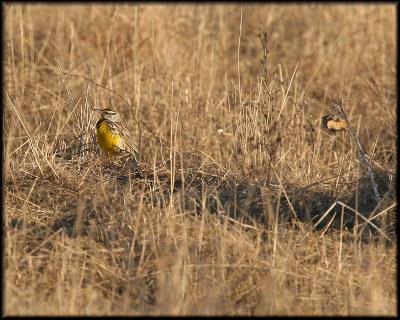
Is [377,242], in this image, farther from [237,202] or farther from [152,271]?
[152,271]

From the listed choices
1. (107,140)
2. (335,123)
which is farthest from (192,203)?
(107,140)

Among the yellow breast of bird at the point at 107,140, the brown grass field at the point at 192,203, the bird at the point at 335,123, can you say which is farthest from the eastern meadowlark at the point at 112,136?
the bird at the point at 335,123

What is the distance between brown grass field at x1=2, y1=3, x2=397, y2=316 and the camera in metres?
5.43

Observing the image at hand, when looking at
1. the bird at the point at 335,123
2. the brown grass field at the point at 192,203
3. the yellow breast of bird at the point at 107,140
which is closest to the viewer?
the brown grass field at the point at 192,203

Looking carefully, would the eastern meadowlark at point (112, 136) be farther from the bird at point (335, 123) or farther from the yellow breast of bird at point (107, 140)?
the bird at point (335, 123)

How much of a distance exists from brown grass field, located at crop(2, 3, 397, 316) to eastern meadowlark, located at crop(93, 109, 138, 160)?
12cm

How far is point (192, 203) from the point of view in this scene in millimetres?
6270

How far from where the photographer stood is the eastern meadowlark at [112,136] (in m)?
7.58

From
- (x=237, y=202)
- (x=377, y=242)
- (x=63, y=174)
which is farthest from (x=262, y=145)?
(x=63, y=174)

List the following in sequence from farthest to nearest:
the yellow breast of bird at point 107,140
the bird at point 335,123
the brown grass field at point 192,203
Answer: the yellow breast of bird at point 107,140 < the bird at point 335,123 < the brown grass field at point 192,203

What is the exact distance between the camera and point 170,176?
677cm

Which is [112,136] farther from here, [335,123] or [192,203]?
[335,123]

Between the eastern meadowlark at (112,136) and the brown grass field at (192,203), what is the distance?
12 cm

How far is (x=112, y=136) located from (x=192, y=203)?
5.24ft
